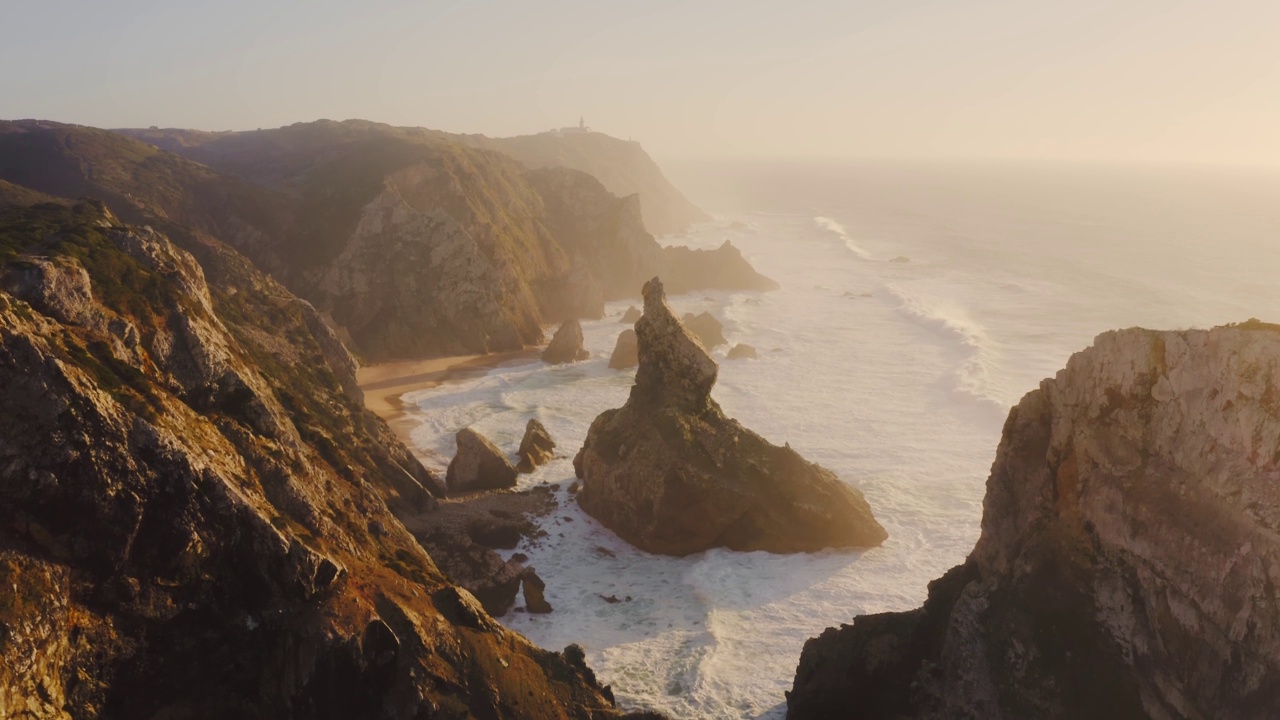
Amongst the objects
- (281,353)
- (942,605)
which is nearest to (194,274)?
(281,353)

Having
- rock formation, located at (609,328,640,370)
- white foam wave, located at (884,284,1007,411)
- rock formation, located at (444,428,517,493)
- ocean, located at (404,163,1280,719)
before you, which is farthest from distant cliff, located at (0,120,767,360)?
white foam wave, located at (884,284,1007,411)

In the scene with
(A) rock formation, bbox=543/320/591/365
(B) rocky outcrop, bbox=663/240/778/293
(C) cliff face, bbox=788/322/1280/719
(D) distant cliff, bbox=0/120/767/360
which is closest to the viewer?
(C) cliff face, bbox=788/322/1280/719

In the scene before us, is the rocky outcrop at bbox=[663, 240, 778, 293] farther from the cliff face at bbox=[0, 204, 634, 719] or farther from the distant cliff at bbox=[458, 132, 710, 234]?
the cliff face at bbox=[0, 204, 634, 719]

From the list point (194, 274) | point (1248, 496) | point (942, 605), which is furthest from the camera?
point (194, 274)

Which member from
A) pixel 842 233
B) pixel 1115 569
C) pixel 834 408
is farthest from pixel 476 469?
pixel 842 233

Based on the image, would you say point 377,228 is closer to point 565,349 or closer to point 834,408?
point 565,349

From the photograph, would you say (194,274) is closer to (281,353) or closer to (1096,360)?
(281,353)
